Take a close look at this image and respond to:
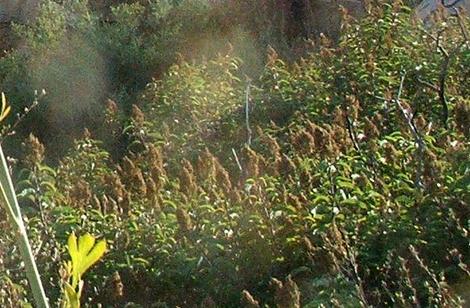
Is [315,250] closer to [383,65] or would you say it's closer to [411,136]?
[411,136]

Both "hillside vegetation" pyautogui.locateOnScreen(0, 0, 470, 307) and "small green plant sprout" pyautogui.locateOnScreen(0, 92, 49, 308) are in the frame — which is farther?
"hillside vegetation" pyautogui.locateOnScreen(0, 0, 470, 307)

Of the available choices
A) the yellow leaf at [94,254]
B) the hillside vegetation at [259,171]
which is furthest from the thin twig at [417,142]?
the yellow leaf at [94,254]

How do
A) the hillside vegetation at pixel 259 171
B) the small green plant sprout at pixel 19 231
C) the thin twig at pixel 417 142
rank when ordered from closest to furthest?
the small green plant sprout at pixel 19 231, the hillside vegetation at pixel 259 171, the thin twig at pixel 417 142

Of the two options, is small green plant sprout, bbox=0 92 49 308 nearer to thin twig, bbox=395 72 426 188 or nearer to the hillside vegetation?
the hillside vegetation

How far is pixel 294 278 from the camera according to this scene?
377 cm

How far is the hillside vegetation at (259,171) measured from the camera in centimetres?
359

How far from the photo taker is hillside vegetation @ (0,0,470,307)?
3594mm

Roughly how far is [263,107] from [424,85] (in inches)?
48.8

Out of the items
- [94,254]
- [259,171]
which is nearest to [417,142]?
[259,171]

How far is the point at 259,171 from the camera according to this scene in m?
4.71

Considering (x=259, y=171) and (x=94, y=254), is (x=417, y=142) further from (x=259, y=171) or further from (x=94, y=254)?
(x=94, y=254)

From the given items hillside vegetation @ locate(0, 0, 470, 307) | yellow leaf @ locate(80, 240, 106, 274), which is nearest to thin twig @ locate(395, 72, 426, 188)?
hillside vegetation @ locate(0, 0, 470, 307)

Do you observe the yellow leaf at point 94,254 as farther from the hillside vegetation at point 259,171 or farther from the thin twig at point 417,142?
the thin twig at point 417,142

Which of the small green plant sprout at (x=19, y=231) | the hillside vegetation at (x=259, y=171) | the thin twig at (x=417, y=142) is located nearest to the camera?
the small green plant sprout at (x=19, y=231)
